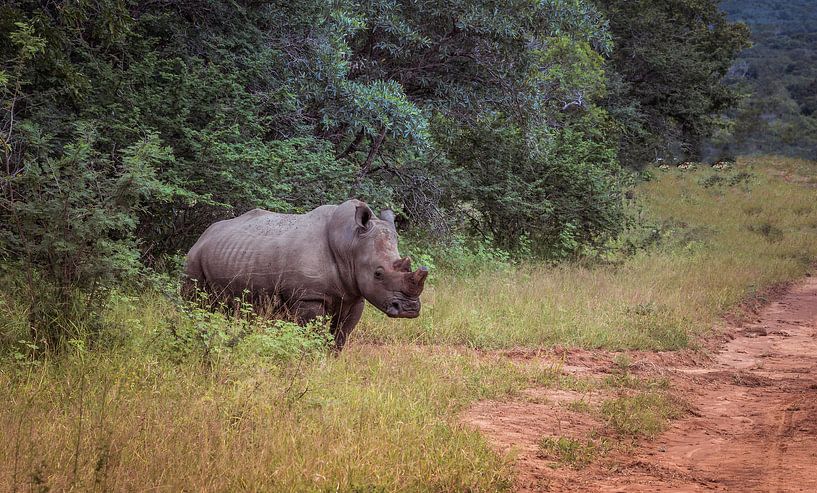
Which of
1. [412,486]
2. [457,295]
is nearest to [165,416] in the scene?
[412,486]

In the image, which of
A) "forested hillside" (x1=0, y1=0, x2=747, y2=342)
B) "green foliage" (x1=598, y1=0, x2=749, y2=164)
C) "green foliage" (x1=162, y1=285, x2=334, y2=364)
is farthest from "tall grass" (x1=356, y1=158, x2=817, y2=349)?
"green foliage" (x1=598, y1=0, x2=749, y2=164)

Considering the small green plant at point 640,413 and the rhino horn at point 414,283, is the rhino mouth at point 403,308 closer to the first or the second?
the rhino horn at point 414,283

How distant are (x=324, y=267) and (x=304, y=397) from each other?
2.33m

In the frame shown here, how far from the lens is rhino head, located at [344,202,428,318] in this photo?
7.81 metres

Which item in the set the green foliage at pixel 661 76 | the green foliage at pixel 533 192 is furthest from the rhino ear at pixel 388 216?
the green foliage at pixel 661 76

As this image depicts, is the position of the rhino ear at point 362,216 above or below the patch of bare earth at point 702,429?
above

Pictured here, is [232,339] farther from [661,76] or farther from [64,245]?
[661,76]

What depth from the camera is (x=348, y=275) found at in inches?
320

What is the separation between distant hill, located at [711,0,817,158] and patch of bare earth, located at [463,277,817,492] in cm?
2290

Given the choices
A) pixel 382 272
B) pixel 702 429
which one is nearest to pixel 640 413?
pixel 702 429

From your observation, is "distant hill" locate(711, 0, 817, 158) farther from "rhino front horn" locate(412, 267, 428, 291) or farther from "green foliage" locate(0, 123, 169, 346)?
"green foliage" locate(0, 123, 169, 346)

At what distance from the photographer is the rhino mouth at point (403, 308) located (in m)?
7.82

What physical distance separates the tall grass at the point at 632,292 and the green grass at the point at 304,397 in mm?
37

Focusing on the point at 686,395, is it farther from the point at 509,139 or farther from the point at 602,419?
the point at 509,139
